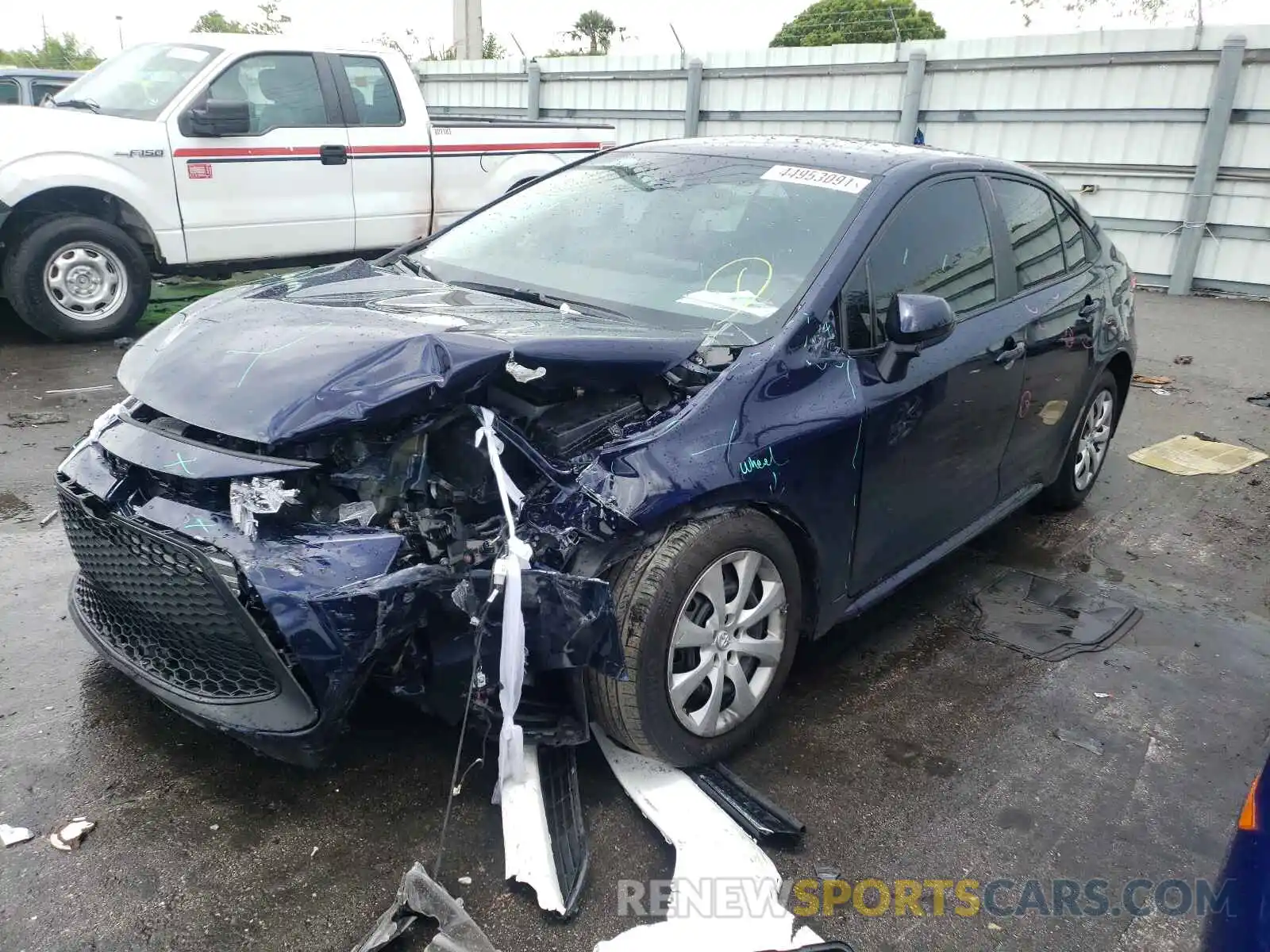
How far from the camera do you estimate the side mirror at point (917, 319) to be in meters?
2.88

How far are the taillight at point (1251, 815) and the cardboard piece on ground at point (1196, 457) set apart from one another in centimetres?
446

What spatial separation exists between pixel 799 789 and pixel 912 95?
12.0 m

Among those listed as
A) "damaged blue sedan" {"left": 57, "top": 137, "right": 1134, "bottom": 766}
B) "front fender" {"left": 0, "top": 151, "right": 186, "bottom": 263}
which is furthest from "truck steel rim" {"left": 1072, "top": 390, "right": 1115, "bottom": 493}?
"front fender" {"left": 0, "top": 151, "right": 186, "bottom": 263}

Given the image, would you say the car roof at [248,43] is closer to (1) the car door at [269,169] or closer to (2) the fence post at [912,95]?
(1) the car door at [269,169]

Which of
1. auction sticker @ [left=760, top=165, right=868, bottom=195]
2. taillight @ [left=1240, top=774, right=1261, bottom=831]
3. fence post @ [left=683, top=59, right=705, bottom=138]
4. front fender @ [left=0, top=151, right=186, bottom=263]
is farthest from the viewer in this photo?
fence post @ [left=683, top=59, right=705, bottom=138]

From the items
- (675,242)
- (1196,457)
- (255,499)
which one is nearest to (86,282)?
(675,242)

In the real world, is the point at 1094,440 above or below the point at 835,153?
below

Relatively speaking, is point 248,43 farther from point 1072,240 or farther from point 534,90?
point 534,90

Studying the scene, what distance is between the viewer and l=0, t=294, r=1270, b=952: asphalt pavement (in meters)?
2.17

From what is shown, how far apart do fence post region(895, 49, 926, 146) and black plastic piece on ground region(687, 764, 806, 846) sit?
11644mm

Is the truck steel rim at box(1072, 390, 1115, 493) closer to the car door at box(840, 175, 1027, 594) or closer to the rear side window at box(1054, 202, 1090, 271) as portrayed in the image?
the rear side window at box(1054, 202, 1090, 271)

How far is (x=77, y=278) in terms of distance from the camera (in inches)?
257

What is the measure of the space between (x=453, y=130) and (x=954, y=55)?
7.69 metres

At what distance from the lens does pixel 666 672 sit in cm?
248
